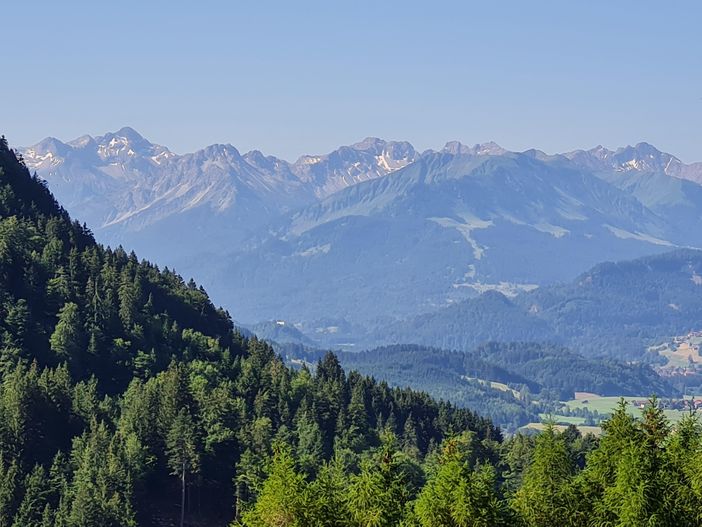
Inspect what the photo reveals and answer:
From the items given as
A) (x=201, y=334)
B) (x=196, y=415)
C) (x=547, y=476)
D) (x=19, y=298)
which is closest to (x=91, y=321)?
(x=19, y=298)

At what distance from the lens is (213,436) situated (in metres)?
112

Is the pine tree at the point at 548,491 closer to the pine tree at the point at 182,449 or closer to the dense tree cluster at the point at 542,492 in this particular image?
the dense tree cluster at the point at 542,492

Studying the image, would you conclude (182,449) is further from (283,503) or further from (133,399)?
(283,503)

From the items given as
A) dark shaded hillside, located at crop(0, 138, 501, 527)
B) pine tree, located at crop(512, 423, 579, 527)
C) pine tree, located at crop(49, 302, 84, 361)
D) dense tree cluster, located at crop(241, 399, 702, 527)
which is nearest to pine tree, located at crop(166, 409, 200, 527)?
dark shaded hillside, located at crop(0, 138, 501, 527)

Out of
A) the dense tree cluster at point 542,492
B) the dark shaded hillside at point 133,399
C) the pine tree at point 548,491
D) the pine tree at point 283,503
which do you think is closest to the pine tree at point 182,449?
the dark shaded hillside at point 133,399

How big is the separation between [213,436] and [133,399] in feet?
36.6

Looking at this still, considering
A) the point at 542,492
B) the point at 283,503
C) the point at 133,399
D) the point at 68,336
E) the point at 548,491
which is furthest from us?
the point at 68,336

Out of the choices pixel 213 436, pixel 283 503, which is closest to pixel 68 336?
pixel 213 436

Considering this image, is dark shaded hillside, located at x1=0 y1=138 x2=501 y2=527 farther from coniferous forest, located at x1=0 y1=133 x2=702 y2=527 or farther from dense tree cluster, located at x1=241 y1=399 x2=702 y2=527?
dense tree cluster, located at x1=241 y1=399 x2=702 y2=527

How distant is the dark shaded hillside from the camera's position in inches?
4033

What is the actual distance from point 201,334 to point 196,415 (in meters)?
40.9

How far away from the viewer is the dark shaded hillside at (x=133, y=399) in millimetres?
102438

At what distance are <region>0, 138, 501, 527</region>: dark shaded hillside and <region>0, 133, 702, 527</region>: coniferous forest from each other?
211 mm

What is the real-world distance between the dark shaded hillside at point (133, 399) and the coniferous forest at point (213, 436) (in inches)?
8.3
